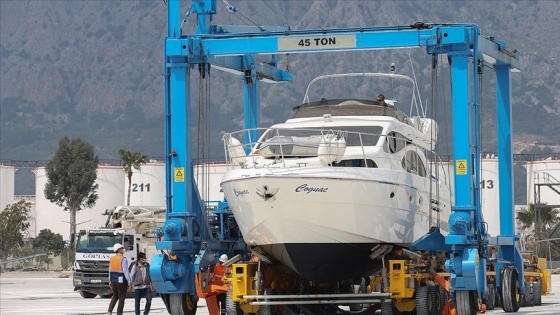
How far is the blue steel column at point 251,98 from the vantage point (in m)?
30.0

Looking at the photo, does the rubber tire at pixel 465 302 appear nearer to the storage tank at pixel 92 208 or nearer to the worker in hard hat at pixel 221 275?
the worker in hard hat at pixel 221 275

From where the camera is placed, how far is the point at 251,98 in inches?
1199

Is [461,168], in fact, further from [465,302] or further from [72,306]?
[72,306]

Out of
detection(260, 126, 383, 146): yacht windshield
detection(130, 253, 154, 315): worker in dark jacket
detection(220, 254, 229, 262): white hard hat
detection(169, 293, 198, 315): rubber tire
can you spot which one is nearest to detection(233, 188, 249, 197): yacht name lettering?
detection(260, 126, 383, 146): yacht windshield

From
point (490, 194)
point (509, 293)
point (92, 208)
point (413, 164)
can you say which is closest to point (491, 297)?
point (509, 293)

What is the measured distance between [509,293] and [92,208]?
99.7m

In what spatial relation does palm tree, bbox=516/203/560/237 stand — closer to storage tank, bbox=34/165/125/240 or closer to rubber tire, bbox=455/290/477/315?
storage tank, bbox=34/165/125/240

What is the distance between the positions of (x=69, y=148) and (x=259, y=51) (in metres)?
102

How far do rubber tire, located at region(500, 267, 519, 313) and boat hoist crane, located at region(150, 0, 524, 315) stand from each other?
0.9 inches

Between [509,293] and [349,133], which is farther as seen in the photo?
[509,293]

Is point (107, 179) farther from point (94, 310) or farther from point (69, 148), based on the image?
point (94, 310)

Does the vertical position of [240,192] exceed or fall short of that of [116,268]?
it exceeds it

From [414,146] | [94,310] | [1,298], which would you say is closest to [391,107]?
[414,146]

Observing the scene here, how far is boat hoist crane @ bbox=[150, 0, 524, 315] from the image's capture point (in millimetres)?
23719
